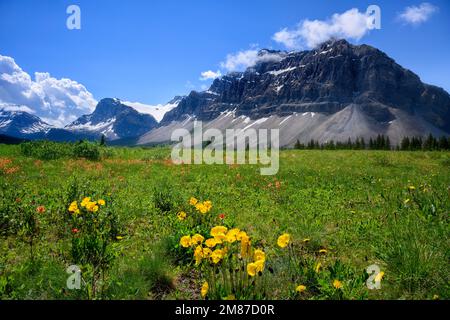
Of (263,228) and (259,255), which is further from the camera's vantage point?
(263,228)

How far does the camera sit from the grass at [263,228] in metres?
4.79

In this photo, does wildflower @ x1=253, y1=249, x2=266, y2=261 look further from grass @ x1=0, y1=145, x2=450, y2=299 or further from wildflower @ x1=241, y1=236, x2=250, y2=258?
grass @ x1=0, y1=145, x2=450, y2=299

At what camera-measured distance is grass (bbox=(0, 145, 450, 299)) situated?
4.79 m

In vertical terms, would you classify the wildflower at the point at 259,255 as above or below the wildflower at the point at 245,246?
below

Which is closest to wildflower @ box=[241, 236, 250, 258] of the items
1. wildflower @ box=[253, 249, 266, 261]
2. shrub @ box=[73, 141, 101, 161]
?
wildflower @ box=[253, 249, 266, 261]

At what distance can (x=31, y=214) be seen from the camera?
24.7ft

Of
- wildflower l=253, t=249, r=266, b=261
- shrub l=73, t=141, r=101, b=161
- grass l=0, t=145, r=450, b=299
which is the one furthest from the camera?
shrub l=73, t=141, r=101, b=161

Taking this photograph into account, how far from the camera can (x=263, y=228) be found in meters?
7.97

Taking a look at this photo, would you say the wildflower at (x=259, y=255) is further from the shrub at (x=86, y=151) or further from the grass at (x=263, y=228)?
the shrub at (x=86, y=151)

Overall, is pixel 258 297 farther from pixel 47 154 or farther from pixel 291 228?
pixel 47 154

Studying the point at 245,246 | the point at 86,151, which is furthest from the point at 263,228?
the point at 86,151

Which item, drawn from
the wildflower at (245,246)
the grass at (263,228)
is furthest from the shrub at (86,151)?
the wildflower at (245,246)

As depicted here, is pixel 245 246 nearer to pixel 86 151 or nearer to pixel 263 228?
pixel 263 228
